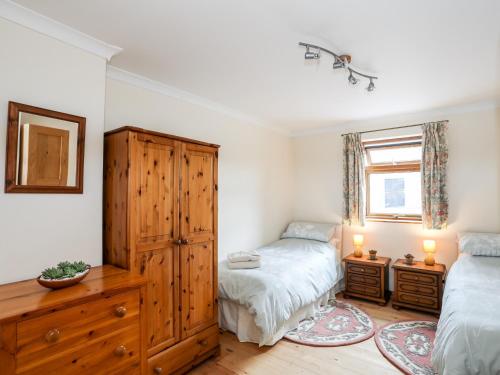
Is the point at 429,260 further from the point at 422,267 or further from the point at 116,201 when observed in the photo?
the point at 116,201

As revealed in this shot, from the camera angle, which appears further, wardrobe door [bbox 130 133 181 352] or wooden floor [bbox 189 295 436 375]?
wooden floor [bbox 189 295 436 375]

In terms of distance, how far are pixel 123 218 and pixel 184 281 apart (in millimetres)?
687

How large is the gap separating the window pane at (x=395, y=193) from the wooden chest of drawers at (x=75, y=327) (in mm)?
3486

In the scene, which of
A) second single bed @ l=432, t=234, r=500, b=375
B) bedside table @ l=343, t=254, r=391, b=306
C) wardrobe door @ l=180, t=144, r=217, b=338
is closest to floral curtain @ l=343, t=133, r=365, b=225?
bedside table @ l=343, t=254, r=391, b=306

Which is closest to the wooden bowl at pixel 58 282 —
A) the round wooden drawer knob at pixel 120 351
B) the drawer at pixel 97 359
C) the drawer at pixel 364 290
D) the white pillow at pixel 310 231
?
the drawer at pixel 97 359

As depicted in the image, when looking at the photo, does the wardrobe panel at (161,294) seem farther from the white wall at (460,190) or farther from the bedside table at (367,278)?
the white wall at (460,190)

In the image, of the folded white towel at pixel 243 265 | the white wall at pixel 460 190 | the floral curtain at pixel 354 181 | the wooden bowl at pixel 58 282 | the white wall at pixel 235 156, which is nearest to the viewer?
the wooden bowl at pixel 58 282

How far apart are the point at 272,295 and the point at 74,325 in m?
1.53

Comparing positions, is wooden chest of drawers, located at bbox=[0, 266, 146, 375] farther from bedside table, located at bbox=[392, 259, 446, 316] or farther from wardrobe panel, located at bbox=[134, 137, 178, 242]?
bedside table, located at bbox=[392, 259, 446, 316]

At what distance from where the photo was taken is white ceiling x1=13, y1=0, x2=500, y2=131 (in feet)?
5.41

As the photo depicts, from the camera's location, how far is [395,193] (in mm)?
3986

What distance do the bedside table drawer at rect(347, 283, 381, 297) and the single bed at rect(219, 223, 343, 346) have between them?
18.6 inches

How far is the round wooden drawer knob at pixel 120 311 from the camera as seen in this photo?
1.56 meters

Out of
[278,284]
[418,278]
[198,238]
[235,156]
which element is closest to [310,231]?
[418,278]
